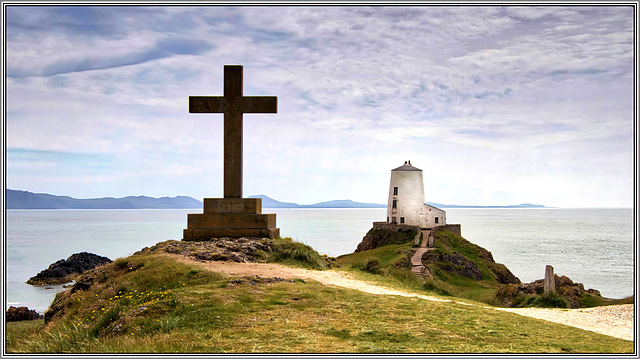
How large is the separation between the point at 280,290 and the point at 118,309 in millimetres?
2884

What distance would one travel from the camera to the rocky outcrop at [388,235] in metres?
41.4

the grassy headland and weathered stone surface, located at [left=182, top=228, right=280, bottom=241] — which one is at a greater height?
weathered stone surface, located at [left=182, top=228, right=280, bottom=241]

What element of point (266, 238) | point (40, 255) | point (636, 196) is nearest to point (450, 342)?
point (636, 196)

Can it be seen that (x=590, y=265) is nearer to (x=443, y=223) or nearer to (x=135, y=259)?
(x=443, y=223)

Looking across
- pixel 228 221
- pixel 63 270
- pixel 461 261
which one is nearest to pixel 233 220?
pixel 228 221

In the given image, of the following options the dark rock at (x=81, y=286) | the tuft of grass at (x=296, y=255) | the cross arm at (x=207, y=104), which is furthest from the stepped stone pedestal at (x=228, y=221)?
the dark rock at (x=81, y=286)

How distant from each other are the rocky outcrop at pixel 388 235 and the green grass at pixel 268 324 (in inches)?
1252

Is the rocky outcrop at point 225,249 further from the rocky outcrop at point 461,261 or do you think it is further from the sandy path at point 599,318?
the rocky outcrop at point 461,261

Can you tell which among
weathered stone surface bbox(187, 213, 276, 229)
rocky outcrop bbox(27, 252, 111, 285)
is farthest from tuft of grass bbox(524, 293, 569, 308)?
rocky outcrop bbox(27, 252, 111, 285)

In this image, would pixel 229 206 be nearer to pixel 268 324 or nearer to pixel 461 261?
pixel 268 324

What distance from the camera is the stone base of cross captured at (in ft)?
52.0

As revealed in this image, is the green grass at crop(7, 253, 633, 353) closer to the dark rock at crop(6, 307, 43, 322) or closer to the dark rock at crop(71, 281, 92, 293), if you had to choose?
the dark rock at crop(71, 281, 92, 293)

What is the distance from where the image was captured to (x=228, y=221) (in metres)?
15.9

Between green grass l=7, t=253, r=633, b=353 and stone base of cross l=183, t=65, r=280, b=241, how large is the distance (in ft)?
16.8
